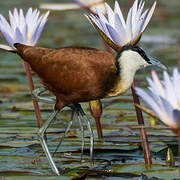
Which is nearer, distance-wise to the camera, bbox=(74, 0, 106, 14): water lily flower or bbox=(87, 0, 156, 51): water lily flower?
bbox=(87, 0, 156, 51): water lily flower

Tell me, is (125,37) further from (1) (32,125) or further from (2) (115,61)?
(1) (32,125)

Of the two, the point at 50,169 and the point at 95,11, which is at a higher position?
the point at 95,11

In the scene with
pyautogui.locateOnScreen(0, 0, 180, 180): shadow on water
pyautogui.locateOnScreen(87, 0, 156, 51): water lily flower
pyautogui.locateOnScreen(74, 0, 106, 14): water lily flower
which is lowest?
pyautogui.locateOnScreen(0, 0, 180, 180): shadow on water

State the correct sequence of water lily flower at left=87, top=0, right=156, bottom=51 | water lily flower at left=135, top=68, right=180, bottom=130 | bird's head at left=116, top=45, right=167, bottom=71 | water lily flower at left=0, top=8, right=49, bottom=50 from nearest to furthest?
water lily flower at left=135, top=68, right=180, bottom=130 → bird's head at left=116, top=45, right=167, bottom=71 → water lily flower at left=87, top=0, right=156, bottom=51 → water lily flower at left=0, top=8, right=49, bottom=50

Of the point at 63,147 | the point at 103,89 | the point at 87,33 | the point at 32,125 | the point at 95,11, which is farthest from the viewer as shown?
the point at 87,33

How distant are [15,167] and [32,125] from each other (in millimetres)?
1215

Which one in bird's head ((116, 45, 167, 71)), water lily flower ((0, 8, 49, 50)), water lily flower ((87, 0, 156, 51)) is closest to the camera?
bird's head ((116, 45, 167, 71))

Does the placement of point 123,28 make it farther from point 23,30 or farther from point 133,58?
point 23,30

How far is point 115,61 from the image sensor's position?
3.26 m

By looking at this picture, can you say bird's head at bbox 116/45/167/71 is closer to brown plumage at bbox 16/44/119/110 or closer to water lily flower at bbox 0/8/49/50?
brown plumage at bbox 16/44/119/110

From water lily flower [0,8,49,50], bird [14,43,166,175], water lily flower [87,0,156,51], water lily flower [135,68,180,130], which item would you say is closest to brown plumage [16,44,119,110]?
bird [14,43,166,175]

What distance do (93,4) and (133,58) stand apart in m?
0.67

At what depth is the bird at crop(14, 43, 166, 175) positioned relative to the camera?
3.21 metres

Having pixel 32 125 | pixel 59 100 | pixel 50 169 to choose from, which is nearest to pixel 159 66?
pixel 59 100
